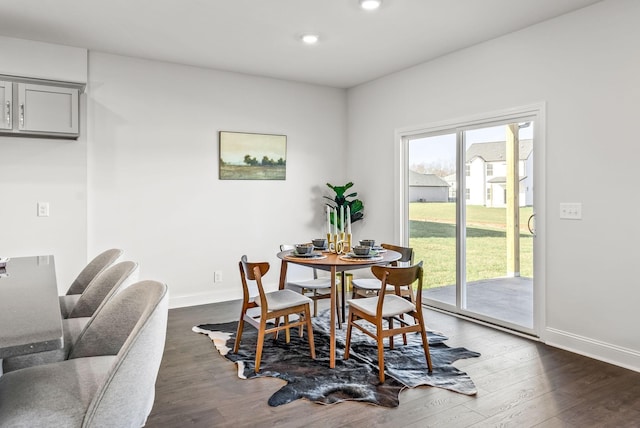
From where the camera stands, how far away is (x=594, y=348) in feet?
10.7

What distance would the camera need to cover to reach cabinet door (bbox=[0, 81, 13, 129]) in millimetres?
3637

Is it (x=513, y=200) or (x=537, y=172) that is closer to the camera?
(x=537, y=172)

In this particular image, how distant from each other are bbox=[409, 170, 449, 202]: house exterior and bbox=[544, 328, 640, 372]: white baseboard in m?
1.71

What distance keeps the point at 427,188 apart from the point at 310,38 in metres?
2.08

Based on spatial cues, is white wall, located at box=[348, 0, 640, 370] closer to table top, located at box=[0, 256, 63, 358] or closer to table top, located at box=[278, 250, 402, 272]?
table top, located at box=[278, 250, 402, 272]

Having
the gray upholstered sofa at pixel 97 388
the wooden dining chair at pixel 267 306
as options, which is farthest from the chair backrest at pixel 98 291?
the wooden dining chair at pixel 267 306

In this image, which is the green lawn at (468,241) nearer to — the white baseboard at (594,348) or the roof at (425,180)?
the roof at (425,180)

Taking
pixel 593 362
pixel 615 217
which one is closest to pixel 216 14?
pixel 615 217

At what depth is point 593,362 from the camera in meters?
3.16

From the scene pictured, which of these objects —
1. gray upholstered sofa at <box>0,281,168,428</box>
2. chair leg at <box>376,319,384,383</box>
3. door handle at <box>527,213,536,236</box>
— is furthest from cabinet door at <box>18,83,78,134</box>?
door handle at <box>527,213,536,236</box>

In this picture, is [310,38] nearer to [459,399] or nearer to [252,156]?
[252,156]

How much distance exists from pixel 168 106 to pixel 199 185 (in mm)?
925

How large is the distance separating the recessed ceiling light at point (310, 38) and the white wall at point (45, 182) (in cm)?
216

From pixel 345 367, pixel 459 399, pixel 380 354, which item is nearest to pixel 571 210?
pixel 459 399
